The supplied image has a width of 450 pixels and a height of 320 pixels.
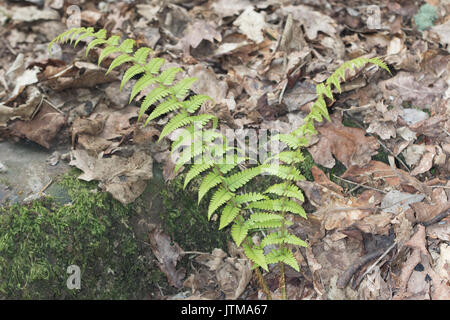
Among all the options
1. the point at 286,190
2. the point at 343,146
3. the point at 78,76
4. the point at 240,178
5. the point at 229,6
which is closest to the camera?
the point at 286,190

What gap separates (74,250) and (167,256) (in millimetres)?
699

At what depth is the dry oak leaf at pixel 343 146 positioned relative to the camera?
326 cm

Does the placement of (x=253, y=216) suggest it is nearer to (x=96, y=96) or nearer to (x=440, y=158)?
(x=440, y=158)

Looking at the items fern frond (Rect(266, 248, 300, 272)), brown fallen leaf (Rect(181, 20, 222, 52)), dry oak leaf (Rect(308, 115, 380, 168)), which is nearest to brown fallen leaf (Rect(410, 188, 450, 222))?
dry oak leaf (Rect(308, 115, 380, 168))

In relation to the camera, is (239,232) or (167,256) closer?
(239,232)

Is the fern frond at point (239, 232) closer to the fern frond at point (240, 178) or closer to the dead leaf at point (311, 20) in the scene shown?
the fern frond at point (240, 178)

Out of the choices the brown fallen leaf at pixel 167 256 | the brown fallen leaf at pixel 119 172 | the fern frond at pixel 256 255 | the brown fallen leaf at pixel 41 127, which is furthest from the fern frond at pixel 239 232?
the brown fallen leaf at pixel 41 127

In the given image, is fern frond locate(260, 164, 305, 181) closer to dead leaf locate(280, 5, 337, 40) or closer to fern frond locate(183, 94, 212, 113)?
fern frond locate(183, 94, 212, 113)

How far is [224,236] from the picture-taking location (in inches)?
129

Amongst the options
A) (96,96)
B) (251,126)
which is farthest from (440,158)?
(96,96)

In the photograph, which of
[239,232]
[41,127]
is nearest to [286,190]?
[239,232]

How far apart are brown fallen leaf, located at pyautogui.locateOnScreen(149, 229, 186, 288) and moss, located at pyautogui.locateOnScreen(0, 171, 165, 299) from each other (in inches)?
2.9

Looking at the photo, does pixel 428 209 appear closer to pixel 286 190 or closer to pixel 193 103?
pixel 286 190

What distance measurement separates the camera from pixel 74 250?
2.91 m
